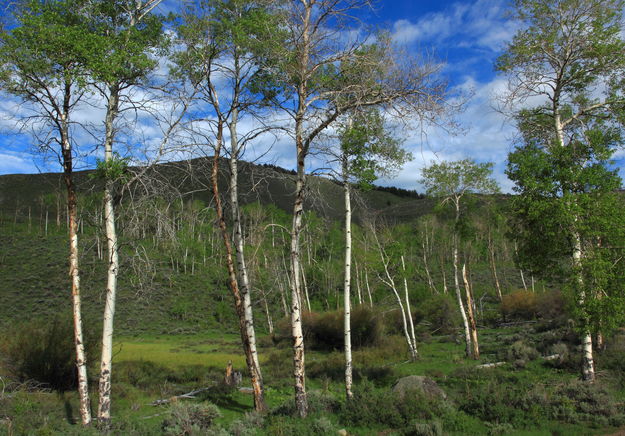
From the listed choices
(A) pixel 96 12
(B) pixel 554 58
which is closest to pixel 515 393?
(B) pixel 554 58

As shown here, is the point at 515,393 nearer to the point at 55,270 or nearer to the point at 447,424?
the point at 447,424

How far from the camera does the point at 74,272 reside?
30.4ft

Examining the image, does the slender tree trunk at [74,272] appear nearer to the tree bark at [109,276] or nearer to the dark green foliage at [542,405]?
the tree bark at [109,276]

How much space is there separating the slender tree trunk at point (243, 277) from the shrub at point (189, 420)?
143 cm

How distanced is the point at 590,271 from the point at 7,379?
20.0 metres

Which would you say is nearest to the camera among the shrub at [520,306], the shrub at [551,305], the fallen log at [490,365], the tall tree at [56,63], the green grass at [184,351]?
the tall tree at [56,63]

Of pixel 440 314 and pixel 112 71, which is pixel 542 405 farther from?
pixel 440 314

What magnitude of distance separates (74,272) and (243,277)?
13.6 feet

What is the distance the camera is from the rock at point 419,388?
11715mm

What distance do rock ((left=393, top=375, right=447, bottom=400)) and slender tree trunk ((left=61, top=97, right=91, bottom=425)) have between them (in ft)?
25.4

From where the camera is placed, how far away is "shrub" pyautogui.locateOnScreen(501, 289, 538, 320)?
40062 millimetres

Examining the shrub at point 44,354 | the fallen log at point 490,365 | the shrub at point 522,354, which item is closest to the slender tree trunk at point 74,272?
the shrub at point 44,354

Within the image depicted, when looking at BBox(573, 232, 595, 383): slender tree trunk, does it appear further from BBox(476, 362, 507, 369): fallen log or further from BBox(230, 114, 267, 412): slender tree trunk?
BBox(230, 114, 267, 412): slender tree trunk

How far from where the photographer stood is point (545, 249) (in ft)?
42.6
